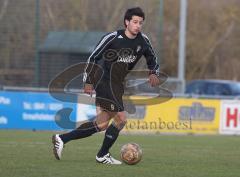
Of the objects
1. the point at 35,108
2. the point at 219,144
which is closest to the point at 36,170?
the point at 219,144

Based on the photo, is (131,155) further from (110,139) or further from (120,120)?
(120,120)

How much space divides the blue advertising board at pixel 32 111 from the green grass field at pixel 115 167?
553 cm

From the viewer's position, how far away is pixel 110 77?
10031 millimetres

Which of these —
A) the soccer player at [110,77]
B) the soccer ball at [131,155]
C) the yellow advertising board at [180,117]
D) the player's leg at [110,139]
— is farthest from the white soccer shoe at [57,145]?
the yellow advertising board at [180,117]

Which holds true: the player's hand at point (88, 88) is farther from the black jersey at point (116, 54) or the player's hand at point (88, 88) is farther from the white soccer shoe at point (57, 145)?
the white soccer shoe at point (57, 145)

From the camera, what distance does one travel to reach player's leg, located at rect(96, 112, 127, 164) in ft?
32.8

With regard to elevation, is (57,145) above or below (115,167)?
above

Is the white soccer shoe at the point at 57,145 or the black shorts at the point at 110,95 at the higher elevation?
the black shorts at the point at 110,95

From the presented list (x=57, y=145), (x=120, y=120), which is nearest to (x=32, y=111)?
(x=57, y=145)

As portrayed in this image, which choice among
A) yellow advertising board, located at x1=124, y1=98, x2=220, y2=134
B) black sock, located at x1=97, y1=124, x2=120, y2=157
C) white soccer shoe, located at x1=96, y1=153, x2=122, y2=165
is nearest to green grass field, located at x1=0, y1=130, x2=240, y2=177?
white soccer shoe, located at x1=96, y1=153, x2=122, y2=165

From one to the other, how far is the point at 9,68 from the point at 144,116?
5.41 meters

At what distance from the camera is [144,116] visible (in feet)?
65.4

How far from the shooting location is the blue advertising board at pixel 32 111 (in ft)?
64.6

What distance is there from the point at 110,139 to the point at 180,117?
1034cm
